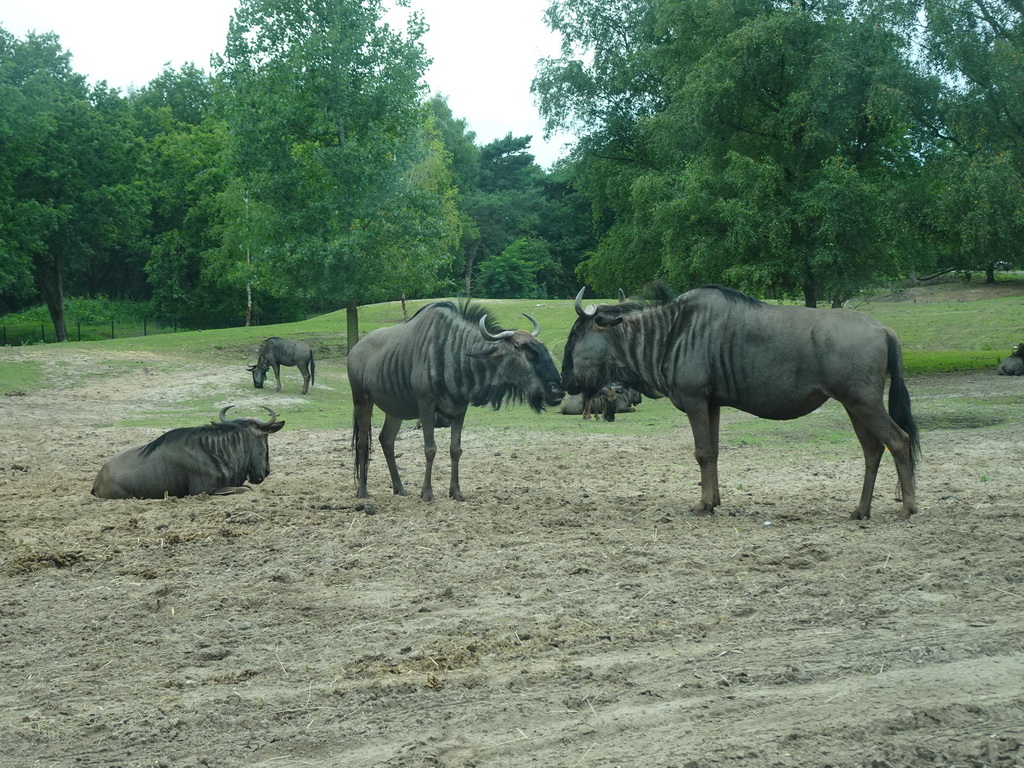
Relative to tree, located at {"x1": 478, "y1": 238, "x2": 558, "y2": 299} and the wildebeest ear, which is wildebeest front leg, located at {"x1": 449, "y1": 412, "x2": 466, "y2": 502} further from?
tree, located at {"x1": 478, "y1": 238, "x2": 558, "y2": 299}

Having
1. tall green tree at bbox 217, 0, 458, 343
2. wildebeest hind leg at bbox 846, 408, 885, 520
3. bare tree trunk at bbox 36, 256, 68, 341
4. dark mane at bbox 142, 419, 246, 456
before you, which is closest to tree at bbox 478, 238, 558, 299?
bare tree trunk at bbox 36, 256, 68, 341

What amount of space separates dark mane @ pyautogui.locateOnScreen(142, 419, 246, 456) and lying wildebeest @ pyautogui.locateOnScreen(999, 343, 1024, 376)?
20.1 meters

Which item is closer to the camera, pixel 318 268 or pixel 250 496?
pixel 250 496

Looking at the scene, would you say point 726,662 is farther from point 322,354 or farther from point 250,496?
point 322,354

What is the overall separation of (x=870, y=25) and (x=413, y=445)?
1748cm

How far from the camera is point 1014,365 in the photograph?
23609 millimetres

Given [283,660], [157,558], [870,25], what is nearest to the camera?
[283,660]

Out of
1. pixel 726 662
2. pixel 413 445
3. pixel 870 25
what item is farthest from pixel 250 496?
pixel 870 25

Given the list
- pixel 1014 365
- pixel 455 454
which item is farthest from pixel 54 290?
pixel 455 454

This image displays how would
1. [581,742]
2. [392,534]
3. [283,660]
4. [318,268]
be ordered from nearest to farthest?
[581,742] < [283,660] < [392,534] < [318,268]

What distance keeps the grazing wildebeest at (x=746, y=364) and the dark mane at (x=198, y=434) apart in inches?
172

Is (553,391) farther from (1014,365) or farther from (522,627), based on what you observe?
(1014,365)

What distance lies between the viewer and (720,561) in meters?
7.54

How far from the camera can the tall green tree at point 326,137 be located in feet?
102
